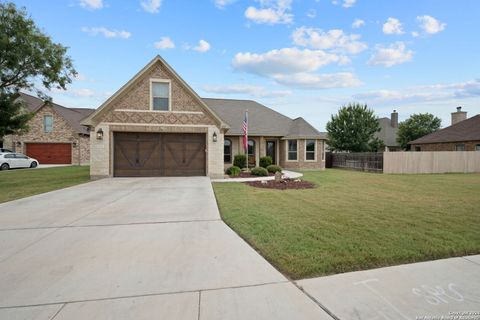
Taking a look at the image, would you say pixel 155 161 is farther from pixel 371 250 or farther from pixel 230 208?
pixel 371 250

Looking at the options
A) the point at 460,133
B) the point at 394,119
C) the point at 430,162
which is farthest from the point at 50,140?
the point at 394,119

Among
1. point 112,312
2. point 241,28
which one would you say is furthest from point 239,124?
point 112,312

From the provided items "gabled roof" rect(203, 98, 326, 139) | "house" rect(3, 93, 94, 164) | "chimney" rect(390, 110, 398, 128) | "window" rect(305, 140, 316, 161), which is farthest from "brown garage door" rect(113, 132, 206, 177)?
"chimney" rect(390, 110, 398, 128)

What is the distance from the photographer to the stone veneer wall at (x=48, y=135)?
26500mm

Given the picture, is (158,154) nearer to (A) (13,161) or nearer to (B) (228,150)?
(B) (228,150)

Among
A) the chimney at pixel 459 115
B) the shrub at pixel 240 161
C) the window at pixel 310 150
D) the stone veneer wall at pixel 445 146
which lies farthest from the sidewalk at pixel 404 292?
the chimney at pixel 459 115

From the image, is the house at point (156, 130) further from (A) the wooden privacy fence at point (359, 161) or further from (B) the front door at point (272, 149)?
(A) the wooden privacy fence at point (359, 161)

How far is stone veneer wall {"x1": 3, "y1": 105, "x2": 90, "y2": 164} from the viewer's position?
86.9 feet

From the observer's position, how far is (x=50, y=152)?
89.5ft

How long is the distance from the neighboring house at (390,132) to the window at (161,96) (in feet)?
109

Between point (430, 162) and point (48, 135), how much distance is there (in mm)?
36111

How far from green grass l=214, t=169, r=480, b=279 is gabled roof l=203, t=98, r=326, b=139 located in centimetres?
1302

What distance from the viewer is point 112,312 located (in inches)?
101

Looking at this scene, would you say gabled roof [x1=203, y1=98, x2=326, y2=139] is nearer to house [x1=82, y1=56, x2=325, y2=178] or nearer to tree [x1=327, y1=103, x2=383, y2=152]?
house [x1=82, y1=56, x2=325, y2=178]
